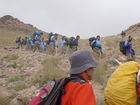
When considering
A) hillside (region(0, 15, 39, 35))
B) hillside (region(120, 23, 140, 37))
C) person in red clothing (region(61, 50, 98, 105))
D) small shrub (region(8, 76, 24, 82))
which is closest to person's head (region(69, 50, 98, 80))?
person in red clothing (region(61, 50, 98, 105))

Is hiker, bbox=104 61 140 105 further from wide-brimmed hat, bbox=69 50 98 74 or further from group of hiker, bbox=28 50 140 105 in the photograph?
wide-brimmed hat, bbox=69 50 98 74

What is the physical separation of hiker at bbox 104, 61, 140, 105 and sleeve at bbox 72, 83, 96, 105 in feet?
4.70

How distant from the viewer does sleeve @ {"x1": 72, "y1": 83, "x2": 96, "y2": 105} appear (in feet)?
9.11

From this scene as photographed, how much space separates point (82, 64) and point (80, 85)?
0.30 meters

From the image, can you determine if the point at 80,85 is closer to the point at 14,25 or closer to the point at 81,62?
the point at 81,62

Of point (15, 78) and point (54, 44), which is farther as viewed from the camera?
point (54, 44)

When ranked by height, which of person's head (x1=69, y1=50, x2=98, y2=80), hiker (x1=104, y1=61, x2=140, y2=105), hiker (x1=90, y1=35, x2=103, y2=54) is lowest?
hiker (x1=104, y1=61, x2=140, y2=105)

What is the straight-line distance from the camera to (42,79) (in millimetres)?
9578

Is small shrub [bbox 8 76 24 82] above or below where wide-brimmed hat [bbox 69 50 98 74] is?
below

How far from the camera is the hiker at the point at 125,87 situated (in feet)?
13.6

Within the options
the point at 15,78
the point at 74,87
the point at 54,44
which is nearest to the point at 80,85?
the point at 74,87

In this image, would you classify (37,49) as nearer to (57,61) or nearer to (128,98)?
(57,61)

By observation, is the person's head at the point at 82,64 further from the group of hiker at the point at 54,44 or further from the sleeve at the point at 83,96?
the group of hiker at the point at 54,44

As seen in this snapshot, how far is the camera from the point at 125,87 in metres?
4.18
